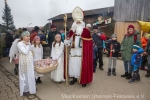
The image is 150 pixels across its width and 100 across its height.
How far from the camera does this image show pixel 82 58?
3.98 meters

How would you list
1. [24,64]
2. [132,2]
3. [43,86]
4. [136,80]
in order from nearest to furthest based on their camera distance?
[24,64], [43,86], [136,80], [132,2]

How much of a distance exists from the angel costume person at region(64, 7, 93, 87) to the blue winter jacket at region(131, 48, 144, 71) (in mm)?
1466

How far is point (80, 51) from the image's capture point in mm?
4113

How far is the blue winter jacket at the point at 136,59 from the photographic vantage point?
429 cm

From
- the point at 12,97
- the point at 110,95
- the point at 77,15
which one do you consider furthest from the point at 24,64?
the point at 110,95

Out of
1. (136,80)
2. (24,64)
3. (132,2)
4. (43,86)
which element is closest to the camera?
(24,64)

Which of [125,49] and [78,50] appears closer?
[78,50]

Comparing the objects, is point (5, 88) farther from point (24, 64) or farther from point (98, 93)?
point (98, 93)

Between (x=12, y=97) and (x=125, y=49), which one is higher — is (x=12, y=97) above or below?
below

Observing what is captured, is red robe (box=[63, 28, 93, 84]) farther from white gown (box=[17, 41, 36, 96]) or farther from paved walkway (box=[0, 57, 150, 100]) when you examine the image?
white gown (box=[17, 41, 36, 96])

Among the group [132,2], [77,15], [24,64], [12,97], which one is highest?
[132,2]

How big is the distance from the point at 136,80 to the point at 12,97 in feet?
13.1

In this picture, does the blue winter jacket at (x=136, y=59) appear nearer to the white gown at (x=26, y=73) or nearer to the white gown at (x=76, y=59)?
the white gown at (x=76, y=59)

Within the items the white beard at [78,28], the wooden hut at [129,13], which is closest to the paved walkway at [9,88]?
the white beard at [78,28]
